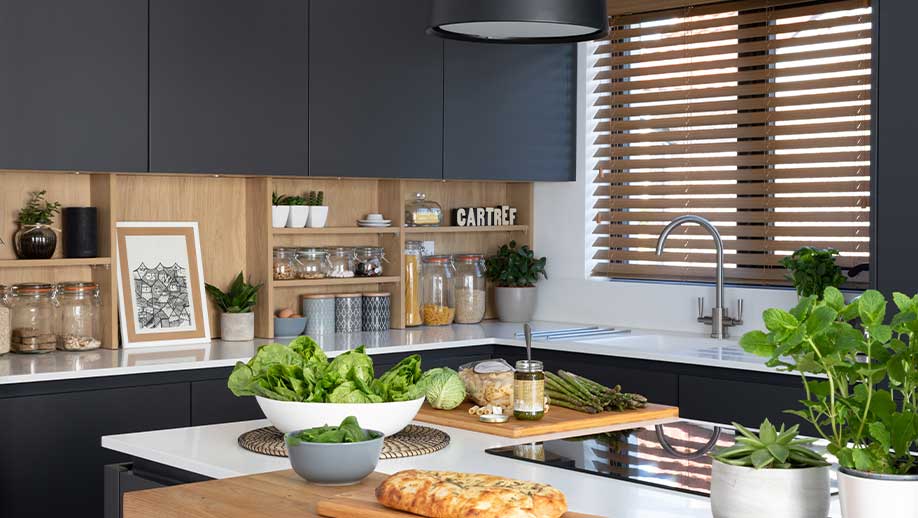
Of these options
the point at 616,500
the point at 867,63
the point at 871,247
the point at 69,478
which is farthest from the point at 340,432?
the point at 867,63

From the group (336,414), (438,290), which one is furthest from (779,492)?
(438,290)

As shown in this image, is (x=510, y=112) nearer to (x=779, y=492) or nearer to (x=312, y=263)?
(x=312, y=263)

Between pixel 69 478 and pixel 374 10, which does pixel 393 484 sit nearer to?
pixel 69 478

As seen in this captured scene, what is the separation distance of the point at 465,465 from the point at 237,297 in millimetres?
2465

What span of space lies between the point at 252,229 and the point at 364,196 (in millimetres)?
605

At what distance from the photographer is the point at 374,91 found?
4652 millimetres

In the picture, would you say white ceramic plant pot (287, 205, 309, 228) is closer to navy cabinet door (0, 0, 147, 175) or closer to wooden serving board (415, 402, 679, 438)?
navy cabinet door (0, 0, 147, 175)

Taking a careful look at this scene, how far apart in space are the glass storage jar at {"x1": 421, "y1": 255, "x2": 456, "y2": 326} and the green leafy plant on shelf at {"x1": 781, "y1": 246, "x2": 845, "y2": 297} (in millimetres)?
1507

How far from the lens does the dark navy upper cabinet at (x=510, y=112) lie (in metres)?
4.97

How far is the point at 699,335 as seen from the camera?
4.91 m

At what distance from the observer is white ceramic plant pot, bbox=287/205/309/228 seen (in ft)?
15.6

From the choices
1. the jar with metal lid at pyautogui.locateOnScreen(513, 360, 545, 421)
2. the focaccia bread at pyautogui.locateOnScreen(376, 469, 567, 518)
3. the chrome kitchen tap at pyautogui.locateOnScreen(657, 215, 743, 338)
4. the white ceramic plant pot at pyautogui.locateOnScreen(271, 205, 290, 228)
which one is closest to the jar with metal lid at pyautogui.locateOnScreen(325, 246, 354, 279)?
the white ceramic plant pot at pyautogui.locateOnScreen(271, 205, 290, 228)

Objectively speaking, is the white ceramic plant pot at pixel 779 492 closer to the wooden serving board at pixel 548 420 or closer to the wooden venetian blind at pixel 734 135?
the wooden serving board at pixel 548 420

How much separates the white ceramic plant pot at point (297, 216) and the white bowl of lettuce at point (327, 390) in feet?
7.67
